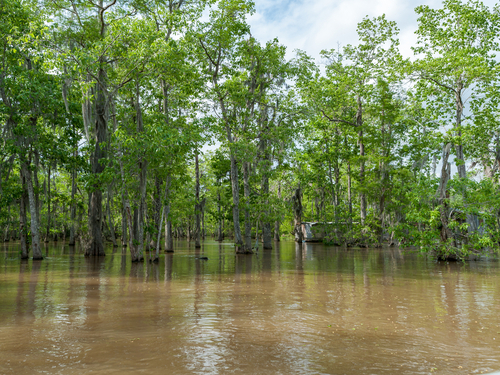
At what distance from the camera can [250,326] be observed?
21.5ft

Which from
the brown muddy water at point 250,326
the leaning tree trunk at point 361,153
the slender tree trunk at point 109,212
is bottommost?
the brown muddy water at point 250,326

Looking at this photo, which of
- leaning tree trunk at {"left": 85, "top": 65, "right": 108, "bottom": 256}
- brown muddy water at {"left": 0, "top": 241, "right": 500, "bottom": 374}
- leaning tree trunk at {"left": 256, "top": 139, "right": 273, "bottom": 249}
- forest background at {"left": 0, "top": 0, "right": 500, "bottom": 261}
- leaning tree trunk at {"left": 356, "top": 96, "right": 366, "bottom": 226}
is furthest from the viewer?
leaning tree trunk at {"left": 356, "top": 96, "right": 366, "bottom": 226}

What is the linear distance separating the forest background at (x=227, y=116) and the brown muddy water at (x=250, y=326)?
5935mm

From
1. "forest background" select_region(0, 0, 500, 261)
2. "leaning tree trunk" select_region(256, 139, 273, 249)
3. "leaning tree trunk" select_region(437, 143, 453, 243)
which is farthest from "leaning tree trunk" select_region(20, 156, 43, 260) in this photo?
"leaning tree trunk" select_region(437, 143, 453, 243)

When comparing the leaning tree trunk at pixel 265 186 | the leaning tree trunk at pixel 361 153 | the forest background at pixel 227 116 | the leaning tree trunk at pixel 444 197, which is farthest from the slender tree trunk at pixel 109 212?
the leaning tree trunk at pixel 361 153

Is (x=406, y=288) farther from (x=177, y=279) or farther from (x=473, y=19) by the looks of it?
(x=473, y=19)

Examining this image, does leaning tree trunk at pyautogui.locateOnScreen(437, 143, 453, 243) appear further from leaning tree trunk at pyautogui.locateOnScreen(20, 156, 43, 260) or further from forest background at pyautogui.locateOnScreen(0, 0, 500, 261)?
leaning tree trunk at pyautogui.locateOnScreen(20, 156, 43, 260)

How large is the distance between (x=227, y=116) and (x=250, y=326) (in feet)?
64.9

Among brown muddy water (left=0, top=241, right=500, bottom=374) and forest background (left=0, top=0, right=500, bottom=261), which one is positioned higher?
forest background (left=0, top=0, right=500, bottom=261)

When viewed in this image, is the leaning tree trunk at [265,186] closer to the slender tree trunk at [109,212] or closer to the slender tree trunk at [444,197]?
the slender tree trunk at [109,212]

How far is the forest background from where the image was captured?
53.8ft

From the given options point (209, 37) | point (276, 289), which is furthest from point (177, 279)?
point (209, 37)

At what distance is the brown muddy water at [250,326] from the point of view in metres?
4.71

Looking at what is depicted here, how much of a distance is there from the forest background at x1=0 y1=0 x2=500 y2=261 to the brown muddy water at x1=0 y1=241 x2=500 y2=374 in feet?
19.5
